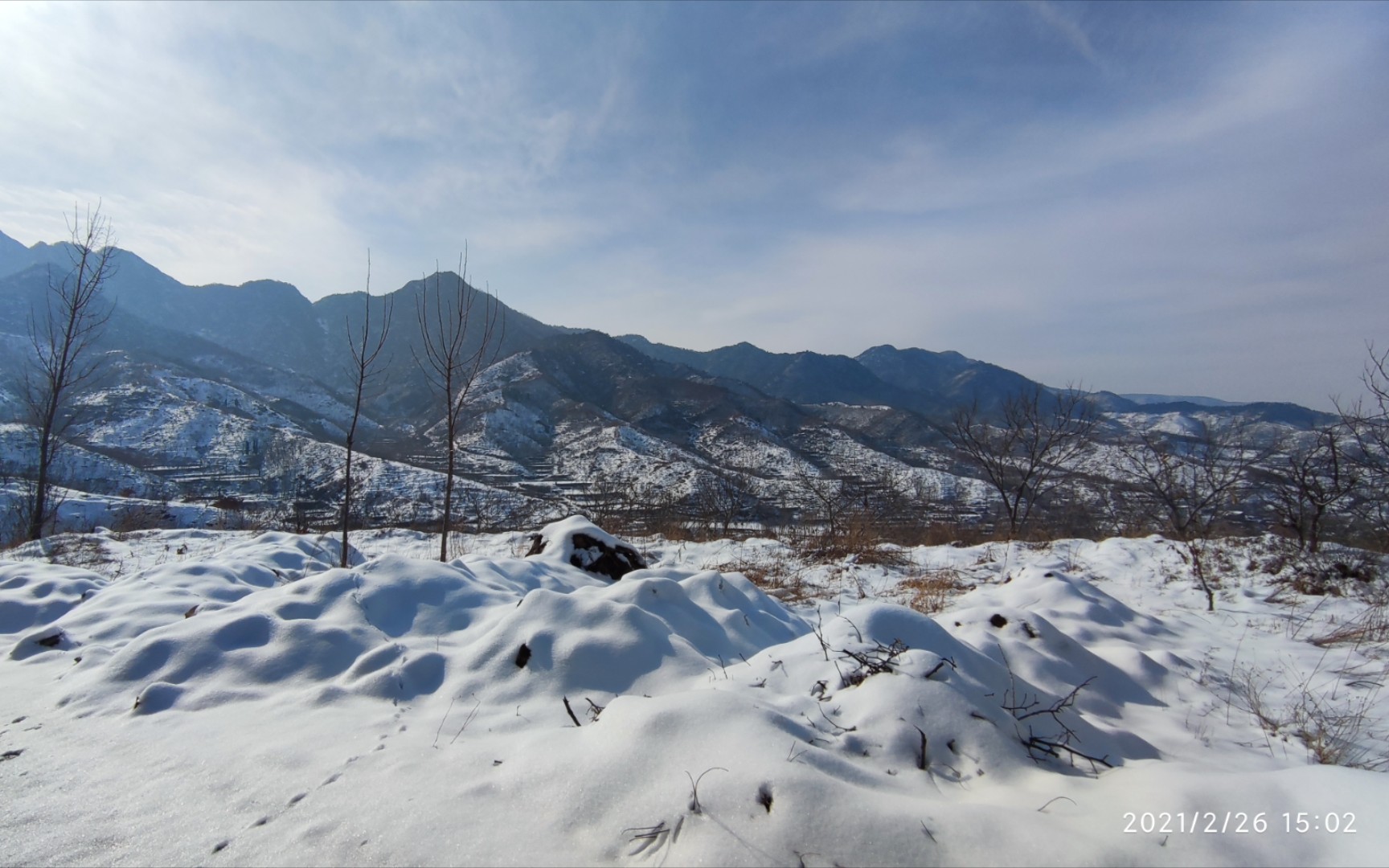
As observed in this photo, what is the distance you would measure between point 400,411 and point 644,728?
9378 centimetres

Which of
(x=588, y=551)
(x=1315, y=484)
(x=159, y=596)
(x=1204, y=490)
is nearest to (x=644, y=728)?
(x=588, y=551)

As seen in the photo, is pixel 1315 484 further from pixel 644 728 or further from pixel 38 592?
pixel 38 592

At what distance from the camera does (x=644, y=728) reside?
6.64 feet

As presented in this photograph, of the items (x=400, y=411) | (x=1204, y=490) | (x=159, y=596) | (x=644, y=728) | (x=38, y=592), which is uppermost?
(x=400, y=411)

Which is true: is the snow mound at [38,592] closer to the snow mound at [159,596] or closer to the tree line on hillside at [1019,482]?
the snow mound at [159,596]

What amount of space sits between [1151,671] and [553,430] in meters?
64.3

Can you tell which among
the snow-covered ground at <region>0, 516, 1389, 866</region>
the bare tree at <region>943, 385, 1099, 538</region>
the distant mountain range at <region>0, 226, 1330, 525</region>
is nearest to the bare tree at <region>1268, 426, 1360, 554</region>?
the bare tree at <region>943, 385, 1099, 538</region>

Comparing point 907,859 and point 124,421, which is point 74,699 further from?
point 124,421

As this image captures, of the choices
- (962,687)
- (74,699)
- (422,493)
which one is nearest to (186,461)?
(422,493)

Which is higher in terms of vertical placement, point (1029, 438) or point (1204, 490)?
point (1029, 438)

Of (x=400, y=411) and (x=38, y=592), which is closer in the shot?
(x=38, y=592)

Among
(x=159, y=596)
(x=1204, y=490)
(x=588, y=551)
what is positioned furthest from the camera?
(x=1204, y=490)

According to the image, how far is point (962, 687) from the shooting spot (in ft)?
8.30

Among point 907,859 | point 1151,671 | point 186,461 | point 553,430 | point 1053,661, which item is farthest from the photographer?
point 553,430
